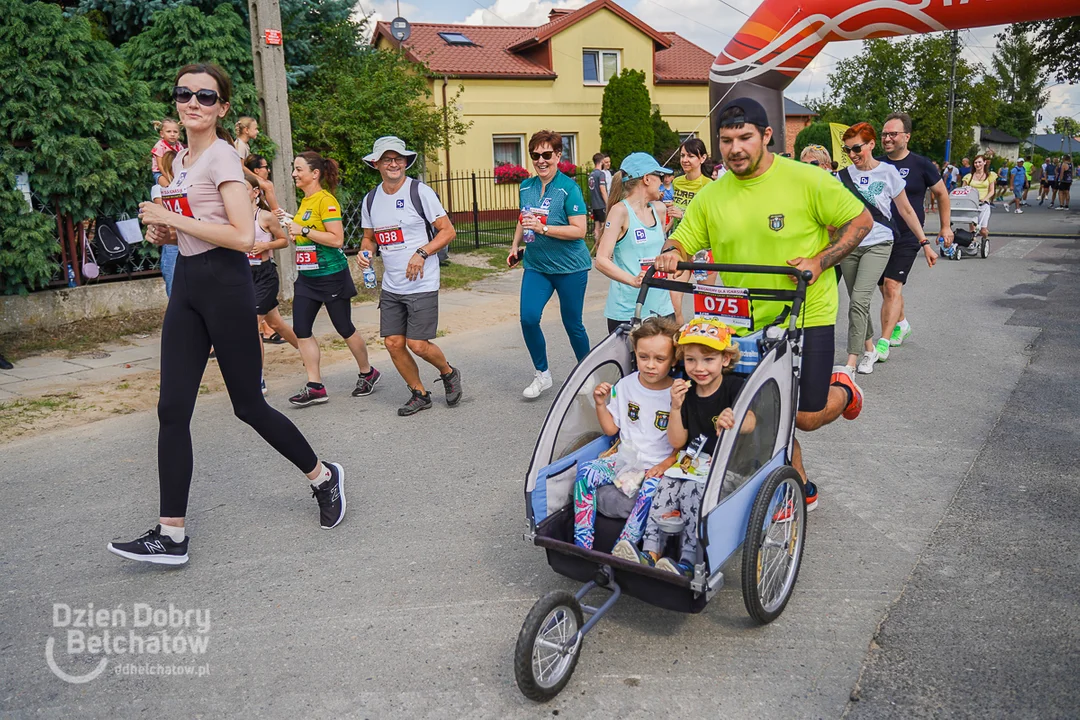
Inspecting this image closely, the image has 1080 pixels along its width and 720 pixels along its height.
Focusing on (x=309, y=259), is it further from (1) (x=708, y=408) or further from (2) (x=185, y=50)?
(2) (x=185, y=50)

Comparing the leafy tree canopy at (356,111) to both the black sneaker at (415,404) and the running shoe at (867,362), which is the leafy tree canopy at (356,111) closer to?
the black sneaker at (415,404)

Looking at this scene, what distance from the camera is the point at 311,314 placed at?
22.4 ft

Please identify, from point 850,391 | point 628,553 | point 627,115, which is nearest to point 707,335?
point 628,553

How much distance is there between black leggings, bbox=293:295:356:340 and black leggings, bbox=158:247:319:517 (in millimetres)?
2613

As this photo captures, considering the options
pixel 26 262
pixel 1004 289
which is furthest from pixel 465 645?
pixel 1004 289

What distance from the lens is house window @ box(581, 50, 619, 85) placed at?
3089 centimetres

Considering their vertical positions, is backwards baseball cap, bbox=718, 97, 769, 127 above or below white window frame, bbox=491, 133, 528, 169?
below

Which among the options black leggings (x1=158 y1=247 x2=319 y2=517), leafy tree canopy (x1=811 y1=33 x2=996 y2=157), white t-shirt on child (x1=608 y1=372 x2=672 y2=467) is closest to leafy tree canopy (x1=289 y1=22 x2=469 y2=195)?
black leggings (x1=158 y1=247 x2=319 y2=517)

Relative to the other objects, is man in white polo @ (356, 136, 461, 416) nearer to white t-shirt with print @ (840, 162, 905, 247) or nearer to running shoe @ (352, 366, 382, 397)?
running shoe @ (352, 366, 382, 397)

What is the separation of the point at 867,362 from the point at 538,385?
9.26ft

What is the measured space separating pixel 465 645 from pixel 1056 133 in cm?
14166

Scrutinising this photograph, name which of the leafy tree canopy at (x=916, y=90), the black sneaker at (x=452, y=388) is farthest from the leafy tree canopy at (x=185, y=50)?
the leafy tree canopy at (x=916, y=90)

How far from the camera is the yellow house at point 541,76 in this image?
1125 inches

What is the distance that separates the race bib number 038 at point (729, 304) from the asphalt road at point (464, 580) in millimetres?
1112
